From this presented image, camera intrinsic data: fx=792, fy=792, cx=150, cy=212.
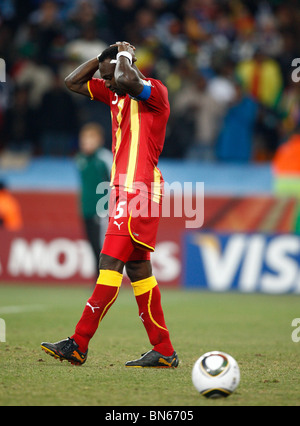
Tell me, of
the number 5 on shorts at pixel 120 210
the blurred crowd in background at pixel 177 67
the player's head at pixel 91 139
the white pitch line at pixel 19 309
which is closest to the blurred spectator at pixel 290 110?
the blurred crowd in background at pixel 177 67

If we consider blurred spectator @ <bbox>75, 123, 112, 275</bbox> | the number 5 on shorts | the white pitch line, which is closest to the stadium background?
blurred spectator @ <bbox>75, 123, 112, 275</bbox>

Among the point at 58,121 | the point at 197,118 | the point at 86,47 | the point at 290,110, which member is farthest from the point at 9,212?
the point at 290,110

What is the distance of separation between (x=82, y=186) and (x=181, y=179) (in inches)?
94.4

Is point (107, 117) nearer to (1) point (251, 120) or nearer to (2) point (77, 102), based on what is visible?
(2) point (77, 102)

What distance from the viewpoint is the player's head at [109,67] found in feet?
19.0

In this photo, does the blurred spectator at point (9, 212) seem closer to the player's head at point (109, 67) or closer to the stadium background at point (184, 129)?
the stadium background at point (184, 129)

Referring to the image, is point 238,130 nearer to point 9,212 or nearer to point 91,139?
point 91,139

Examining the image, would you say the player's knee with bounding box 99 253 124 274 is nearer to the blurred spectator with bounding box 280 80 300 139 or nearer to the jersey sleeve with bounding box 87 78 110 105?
the jersey sleeve with bounding box 87 78 110 105

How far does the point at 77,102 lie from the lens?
14359 mm

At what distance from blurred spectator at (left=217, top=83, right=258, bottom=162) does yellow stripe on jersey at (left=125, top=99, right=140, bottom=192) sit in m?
7.74

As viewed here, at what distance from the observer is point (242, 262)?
1221cm
